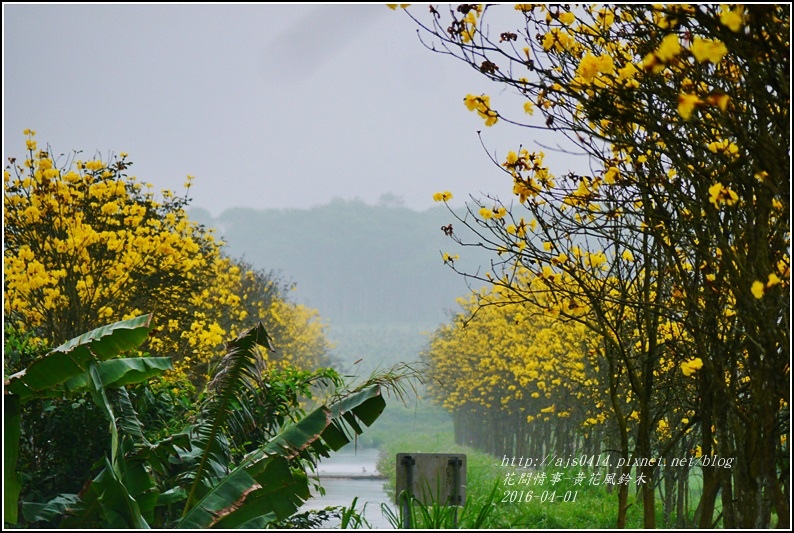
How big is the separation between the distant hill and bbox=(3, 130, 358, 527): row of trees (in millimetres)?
68498

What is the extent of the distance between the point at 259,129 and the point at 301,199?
41.0 ft

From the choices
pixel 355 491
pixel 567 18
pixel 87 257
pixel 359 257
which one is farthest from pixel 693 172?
pixel 359 257

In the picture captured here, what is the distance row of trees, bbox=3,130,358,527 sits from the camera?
18.2ft

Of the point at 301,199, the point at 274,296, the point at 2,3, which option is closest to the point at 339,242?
the point at 301,199

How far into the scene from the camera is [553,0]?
4512 millimetres

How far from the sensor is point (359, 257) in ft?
343

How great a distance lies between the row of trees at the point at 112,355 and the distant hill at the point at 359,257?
68.5 meters

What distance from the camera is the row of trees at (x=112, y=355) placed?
5.55 metres

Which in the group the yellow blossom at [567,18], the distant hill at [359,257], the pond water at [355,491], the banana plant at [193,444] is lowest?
the pond water at [355,491]

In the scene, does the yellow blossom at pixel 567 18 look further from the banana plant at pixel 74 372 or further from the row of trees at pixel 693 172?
the banana plant at pixel 74 372

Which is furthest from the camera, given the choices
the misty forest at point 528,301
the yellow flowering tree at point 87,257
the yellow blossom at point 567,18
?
the yellow flowering tree at point 87,257

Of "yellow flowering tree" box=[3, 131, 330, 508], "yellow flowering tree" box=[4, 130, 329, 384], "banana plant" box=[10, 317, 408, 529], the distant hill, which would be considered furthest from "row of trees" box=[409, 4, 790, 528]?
the distant hill

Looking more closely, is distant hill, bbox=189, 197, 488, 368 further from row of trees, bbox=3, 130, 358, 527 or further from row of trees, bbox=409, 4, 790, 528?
row of trees, bbox=409, 4, 790, 528

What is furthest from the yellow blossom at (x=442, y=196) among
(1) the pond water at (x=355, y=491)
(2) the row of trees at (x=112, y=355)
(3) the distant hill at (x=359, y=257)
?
(3) the distant hill at (x=359, y=257)
